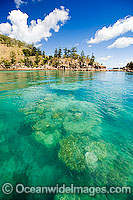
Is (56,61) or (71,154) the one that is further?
(56,61)

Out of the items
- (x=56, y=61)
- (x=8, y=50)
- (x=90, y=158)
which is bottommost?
(x=90, y=158)

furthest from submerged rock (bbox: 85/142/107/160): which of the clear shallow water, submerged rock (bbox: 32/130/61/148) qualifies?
submerged rock (bbox: 32/130/61/148)

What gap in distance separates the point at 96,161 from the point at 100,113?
5.01m

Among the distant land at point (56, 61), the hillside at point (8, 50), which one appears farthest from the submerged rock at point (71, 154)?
the hillside at point (8, 50)

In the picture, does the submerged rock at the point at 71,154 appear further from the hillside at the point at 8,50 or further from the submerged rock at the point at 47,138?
the hillside at the point at 8,50

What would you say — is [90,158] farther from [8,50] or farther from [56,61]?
[8,50]

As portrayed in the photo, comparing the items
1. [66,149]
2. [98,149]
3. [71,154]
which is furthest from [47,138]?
[98,149]

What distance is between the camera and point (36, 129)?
19.9 ft

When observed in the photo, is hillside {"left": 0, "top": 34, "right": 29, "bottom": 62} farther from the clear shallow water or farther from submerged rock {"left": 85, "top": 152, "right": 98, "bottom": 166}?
submerged rock {"left": 85, "top": 152, "right": 98, "bottom": 166}

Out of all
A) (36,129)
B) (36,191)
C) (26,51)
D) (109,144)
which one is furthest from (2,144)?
(26,51)

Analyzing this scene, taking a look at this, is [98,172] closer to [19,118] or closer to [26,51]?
[19,118]

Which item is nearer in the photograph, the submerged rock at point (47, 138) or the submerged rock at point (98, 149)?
the submerged rock at point (98, 149)

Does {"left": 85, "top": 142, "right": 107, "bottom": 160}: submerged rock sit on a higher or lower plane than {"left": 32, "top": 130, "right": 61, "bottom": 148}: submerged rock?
lower

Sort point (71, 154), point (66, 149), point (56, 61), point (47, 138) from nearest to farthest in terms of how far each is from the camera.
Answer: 1. point (71, 154)
2. point (66, 149)
3. point (47, 138)
4. point (56, 61)
